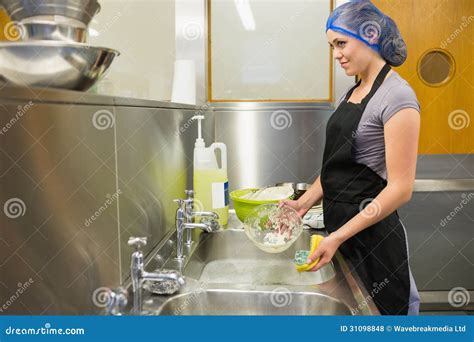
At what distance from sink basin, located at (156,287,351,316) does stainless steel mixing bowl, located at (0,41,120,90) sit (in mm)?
618

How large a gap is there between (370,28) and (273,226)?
747mm

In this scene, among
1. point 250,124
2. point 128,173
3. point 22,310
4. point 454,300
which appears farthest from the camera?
point 454,300

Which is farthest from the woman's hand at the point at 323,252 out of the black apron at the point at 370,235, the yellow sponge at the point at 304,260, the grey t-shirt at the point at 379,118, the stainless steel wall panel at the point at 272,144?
the stainless steel wall panel at the point at 272,144

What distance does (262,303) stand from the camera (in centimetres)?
110

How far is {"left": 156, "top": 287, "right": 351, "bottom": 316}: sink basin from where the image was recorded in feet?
3.55

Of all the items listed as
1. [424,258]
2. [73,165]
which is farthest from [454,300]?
[73,165]

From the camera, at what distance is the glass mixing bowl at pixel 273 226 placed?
1.43 metres

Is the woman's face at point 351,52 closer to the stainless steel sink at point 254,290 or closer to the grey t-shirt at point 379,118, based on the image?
the grey t-shirt at point 379,118

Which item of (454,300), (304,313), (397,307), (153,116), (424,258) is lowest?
(454,300)

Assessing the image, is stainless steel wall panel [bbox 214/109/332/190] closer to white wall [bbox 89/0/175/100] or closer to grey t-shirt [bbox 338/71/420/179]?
white wall [bbox 89/0/175/100]

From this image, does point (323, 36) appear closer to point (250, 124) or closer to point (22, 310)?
point (250, 124)

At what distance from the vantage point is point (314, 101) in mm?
2418

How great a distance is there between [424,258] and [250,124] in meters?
1.41

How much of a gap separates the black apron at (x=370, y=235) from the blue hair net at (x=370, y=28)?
61 millimetres
